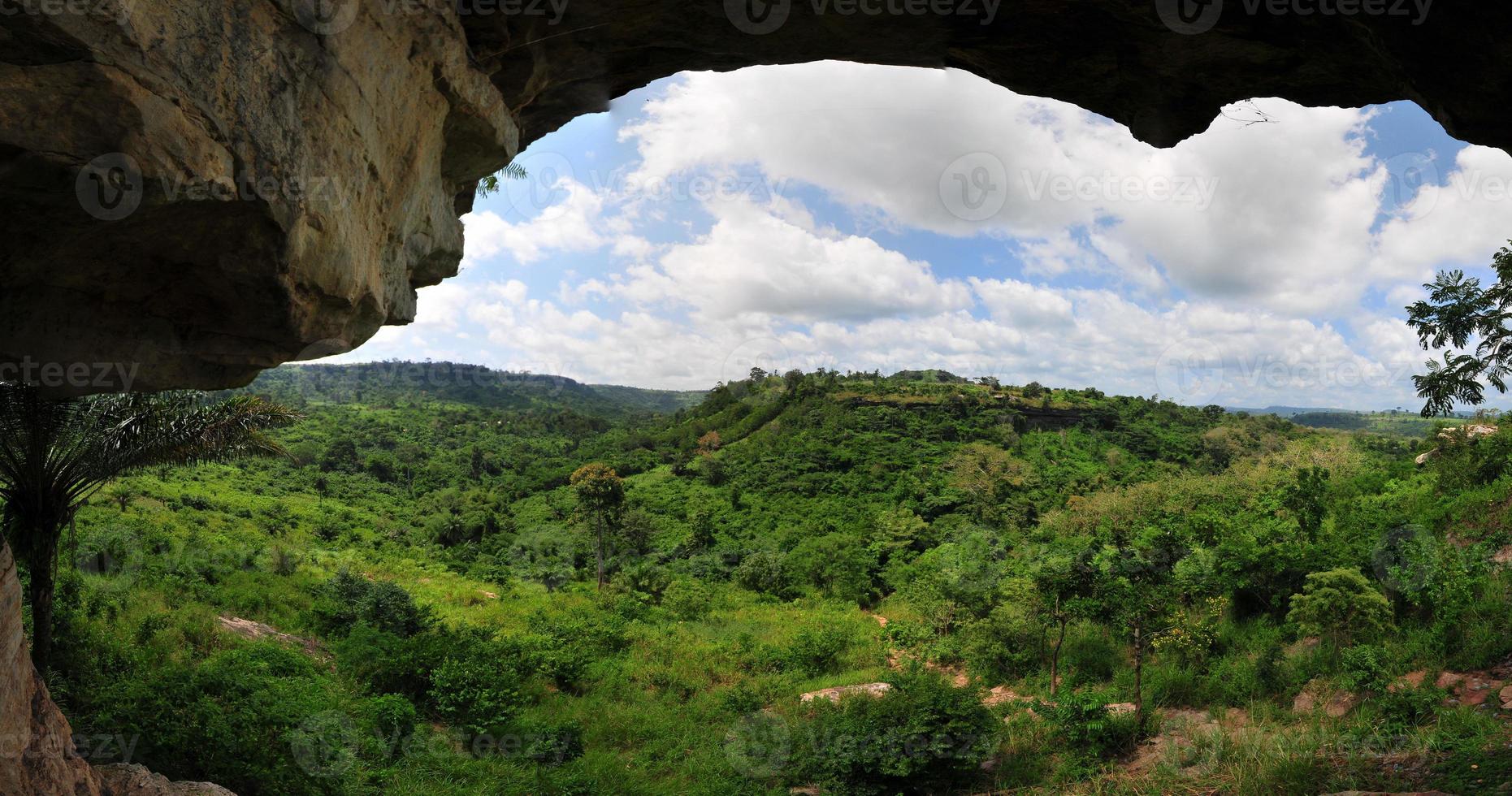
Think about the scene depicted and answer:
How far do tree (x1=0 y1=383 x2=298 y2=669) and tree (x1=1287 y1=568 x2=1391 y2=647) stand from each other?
52.3 ft

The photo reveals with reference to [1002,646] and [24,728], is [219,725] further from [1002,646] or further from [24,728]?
[1002,646]

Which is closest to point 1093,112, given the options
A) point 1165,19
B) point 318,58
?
point 1165,19

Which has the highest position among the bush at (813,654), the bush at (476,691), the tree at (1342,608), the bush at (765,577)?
the tree at (1342,608)

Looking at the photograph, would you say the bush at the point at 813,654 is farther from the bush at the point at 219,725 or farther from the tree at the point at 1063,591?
the bush at the point at 219,725

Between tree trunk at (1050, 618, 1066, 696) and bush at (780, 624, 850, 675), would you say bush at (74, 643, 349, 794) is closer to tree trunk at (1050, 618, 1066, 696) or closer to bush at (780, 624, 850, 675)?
bush at (780, 624, 850, 675)

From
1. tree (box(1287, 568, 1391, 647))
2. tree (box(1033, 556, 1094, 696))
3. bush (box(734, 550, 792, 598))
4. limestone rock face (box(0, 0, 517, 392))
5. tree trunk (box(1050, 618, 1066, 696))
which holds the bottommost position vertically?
bush (box(734, 550, 792, 598))

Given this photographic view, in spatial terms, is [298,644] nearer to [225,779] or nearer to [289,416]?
[289,416]

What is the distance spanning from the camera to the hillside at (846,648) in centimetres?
786

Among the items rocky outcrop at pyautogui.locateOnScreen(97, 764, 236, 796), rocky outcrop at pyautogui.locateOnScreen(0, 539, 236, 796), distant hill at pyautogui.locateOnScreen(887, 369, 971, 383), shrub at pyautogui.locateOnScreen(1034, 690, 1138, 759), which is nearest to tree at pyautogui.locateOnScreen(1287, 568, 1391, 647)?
shrub at pyautogui.locateOnScreen(1034, 690, 1138, 759)

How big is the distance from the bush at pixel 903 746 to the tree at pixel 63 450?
979cm

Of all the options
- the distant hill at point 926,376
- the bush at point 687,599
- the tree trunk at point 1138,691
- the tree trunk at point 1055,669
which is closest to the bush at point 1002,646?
the tree trunk at point 1055,669

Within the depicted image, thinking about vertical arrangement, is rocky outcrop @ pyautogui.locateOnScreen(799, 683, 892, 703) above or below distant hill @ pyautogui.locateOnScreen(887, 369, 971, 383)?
below

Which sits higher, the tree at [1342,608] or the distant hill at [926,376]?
the distant hill at [926,376]

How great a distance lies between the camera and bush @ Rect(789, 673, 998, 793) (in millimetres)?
9273
